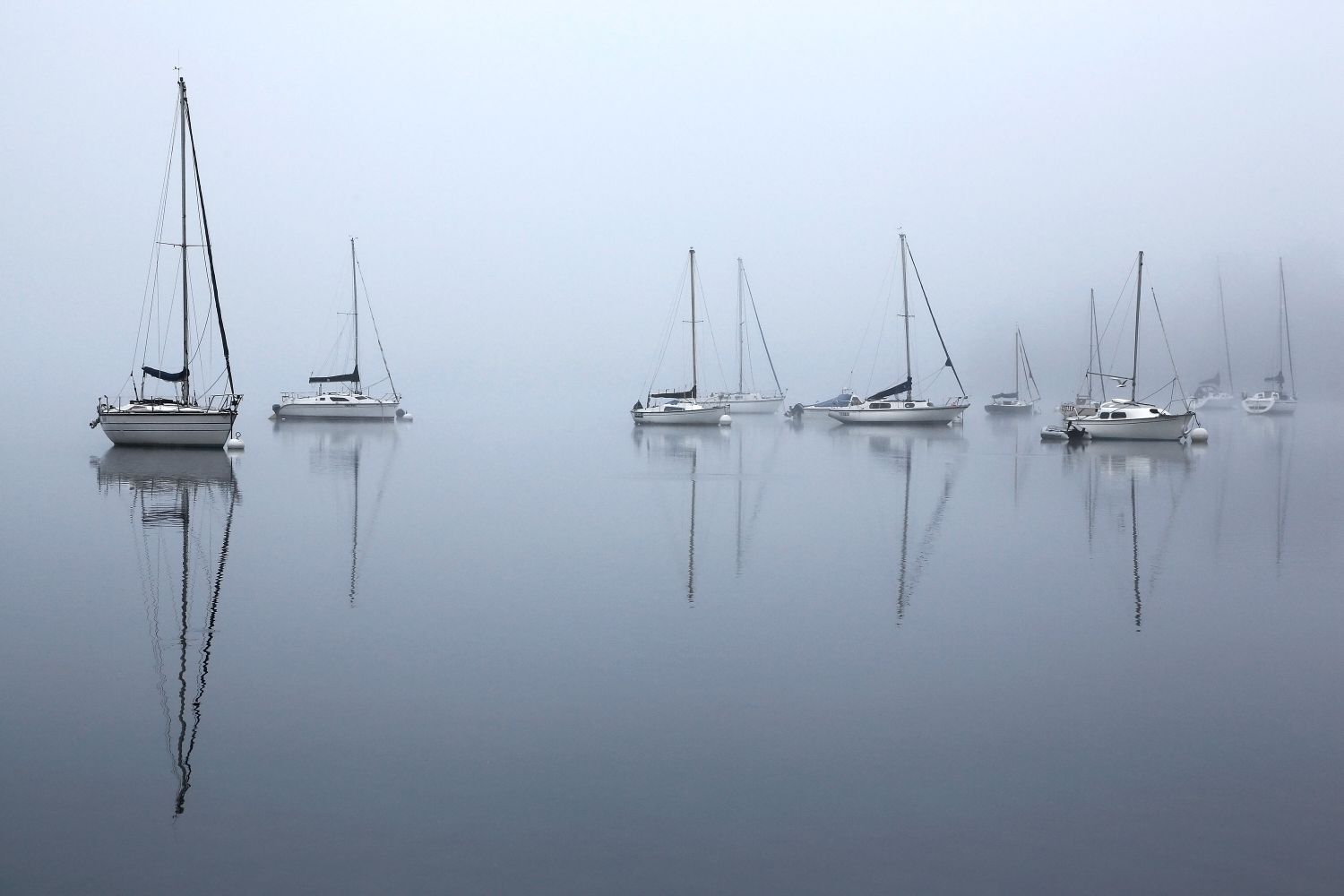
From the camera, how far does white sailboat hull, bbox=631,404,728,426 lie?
6631 cm

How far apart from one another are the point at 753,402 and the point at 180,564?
69827 mm

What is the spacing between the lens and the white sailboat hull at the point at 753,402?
3406 inches

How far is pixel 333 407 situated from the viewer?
234 feet

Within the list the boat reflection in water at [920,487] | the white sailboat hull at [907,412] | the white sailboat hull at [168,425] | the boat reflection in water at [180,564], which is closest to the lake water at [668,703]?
the boat reflection in water at [180,564]

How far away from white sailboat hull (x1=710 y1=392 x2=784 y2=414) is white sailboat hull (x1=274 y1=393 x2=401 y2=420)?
86.5 feet

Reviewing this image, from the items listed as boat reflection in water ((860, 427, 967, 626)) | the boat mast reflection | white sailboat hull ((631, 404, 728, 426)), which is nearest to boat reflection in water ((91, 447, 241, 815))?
the boat mast reflection

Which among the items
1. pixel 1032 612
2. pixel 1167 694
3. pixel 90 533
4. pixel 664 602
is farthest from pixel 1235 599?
pixel 90 533

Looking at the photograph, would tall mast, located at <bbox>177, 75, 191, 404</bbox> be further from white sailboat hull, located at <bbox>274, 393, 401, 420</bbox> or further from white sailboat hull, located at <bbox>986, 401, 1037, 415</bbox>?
white sailboat hull, located at <bbox>986, 401, 1037, 415</bbox>

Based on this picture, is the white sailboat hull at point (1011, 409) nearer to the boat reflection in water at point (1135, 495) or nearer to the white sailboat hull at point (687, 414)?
the white sailboat hull at point (687, 414)

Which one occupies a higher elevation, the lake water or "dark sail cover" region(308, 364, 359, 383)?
→ "dark sail cover" region(308, 364, 359, 383)

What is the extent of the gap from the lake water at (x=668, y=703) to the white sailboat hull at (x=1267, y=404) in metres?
80.1

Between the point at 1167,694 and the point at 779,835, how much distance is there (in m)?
5.38

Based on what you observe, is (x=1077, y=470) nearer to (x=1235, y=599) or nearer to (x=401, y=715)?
(x=1235, y=599)

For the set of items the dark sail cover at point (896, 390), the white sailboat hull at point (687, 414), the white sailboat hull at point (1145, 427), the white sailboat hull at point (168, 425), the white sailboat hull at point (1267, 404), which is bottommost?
the white sailboat hull at point (168, 425)
